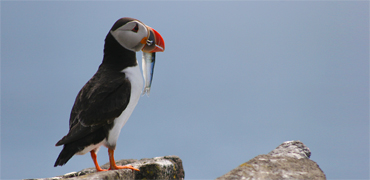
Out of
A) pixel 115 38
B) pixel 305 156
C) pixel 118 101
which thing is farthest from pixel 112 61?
pixel 305 156

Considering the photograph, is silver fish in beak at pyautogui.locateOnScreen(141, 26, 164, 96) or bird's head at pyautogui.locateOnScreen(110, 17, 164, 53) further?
silver fish in beak at pyautogui.locateOnScreen(141, 26, 164, 96)

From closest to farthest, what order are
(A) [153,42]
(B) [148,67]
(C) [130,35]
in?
(C) [130,35] < (A) [153,42] < (B) [148,67]

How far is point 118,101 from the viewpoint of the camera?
18.9 ft

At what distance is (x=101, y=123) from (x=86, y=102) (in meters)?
0.51

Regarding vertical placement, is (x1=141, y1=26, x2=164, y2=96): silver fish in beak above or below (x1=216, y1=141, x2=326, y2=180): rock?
above

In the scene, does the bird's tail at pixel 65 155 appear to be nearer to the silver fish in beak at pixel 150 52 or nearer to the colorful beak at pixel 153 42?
the silver fish in beak at pixel 150 52

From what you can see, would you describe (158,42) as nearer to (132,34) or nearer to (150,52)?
(150,52)

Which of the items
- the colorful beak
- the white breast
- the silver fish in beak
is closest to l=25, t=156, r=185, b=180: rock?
the white breast

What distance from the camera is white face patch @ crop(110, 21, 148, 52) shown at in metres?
6.23

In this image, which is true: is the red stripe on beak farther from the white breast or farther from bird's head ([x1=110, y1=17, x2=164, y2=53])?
the white breast

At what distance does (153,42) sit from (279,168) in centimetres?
333

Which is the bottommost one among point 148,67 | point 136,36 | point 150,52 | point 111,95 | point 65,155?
point 65,155

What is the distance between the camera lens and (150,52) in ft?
22.6

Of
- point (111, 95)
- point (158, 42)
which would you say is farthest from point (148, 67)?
point (111, 95)
